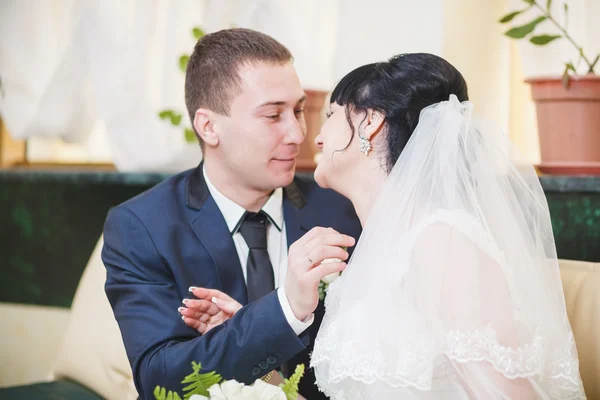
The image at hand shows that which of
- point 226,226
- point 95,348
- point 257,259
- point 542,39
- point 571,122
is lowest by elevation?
point 95,348

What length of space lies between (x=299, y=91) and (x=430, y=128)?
705mm

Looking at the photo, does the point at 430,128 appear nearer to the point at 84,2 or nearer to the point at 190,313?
the point at 190,313

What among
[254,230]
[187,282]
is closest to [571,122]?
[254,230]

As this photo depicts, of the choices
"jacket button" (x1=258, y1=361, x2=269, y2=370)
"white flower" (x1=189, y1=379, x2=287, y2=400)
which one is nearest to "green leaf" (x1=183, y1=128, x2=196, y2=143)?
"jacket button" (x1=258, y1=361, x2=269, y2=370)

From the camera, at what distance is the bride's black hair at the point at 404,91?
1.64 m

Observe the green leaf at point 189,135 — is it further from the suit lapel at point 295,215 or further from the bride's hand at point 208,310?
the bride's hand at point 208,310

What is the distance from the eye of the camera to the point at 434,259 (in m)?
1.42

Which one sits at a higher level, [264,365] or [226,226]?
[226,226]

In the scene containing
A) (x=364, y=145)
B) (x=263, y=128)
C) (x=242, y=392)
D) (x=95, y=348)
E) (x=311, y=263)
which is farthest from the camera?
(x=95, y=348)

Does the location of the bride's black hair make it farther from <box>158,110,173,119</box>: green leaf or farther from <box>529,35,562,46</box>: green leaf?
<box>158,110,173,119</box>: green leaf

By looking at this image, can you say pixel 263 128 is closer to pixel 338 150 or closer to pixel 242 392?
pixel 338 150

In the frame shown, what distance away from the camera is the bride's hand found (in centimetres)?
184

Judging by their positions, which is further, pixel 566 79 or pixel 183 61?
pixel 183 61

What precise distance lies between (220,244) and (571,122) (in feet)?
3.43
